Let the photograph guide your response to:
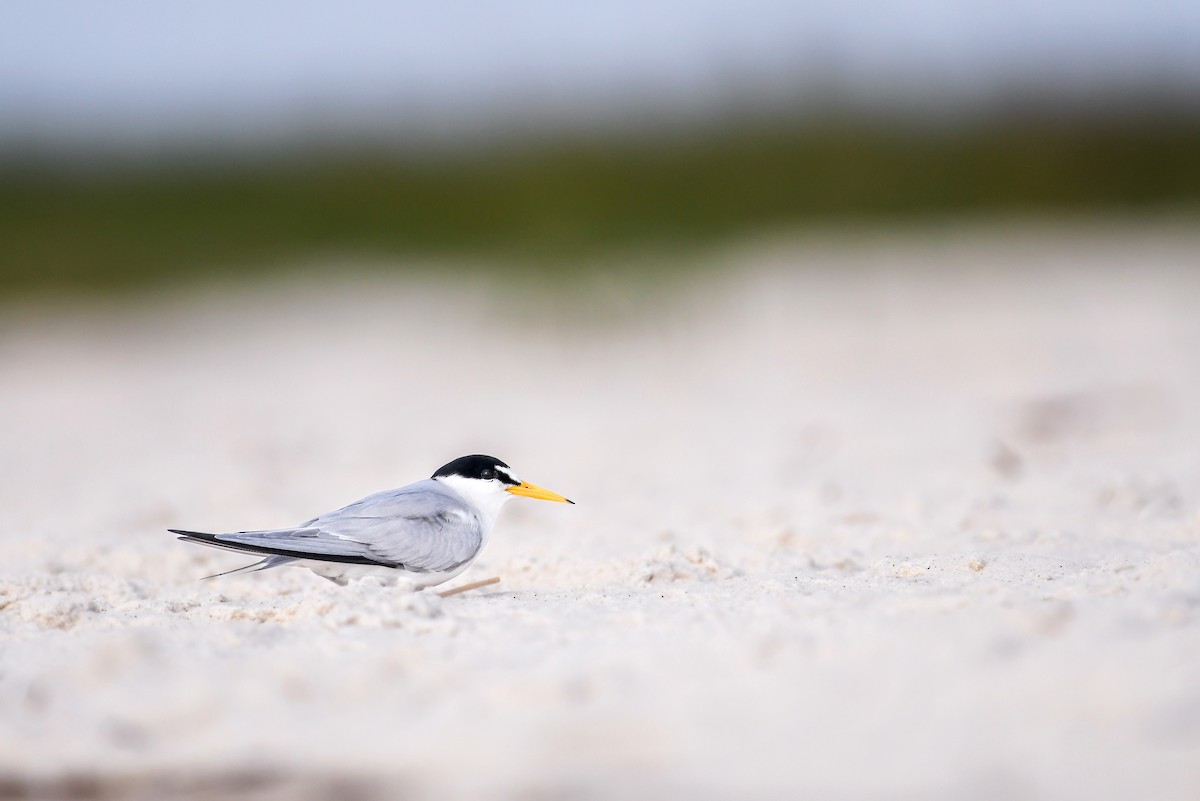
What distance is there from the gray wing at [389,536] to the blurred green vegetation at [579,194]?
12.9m

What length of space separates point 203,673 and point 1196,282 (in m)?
10.9

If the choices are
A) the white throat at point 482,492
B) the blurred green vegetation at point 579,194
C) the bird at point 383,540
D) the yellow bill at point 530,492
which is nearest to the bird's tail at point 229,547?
the bird at point 383,540

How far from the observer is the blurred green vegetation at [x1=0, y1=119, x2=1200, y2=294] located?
17.3 meters

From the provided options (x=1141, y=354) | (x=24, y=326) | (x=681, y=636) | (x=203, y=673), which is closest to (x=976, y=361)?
(x=1141, y=354)

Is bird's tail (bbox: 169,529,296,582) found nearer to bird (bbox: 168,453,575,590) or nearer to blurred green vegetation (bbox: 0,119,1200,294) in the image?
bird (bbox: 168,453,575,590)

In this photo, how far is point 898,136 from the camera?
18.4 meters

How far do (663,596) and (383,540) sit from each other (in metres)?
0.75

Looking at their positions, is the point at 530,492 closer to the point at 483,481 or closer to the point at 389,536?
the point at 483,481

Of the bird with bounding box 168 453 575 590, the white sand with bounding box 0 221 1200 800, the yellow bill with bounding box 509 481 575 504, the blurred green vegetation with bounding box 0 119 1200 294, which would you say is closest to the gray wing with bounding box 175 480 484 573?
the bird with bounding box 168 453 575 590

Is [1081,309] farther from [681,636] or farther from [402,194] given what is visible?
[402,194]

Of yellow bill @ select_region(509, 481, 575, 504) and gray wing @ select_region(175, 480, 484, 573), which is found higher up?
yellow bill @ select_region(509, 481, 575, 504)

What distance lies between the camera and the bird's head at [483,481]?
11.2 feet

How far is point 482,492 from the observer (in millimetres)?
3432

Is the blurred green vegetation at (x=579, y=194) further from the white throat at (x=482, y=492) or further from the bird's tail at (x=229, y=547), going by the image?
the bird's tail at (x=229, y=547)
